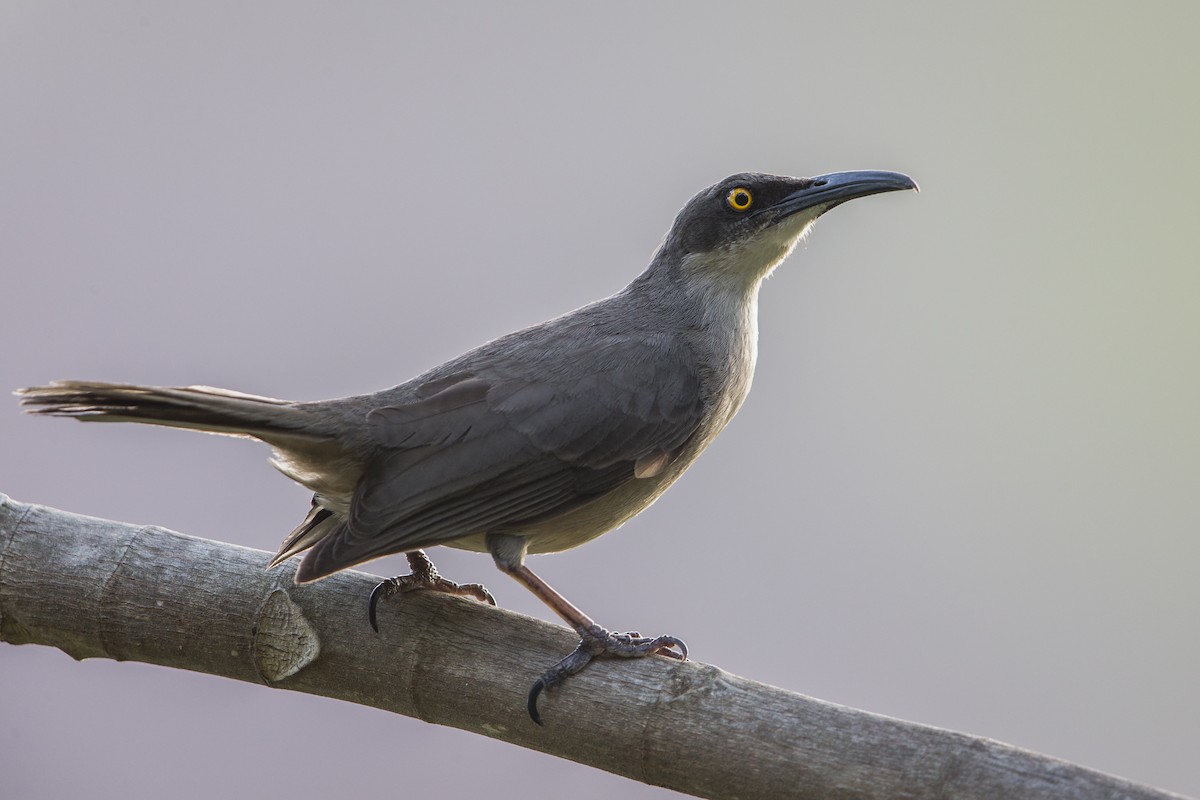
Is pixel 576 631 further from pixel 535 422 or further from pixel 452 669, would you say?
pixel 535 422

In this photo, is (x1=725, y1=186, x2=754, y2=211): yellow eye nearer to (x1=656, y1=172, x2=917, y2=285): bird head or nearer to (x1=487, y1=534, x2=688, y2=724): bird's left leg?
(x1=656, y1=172, x2=917, y2=285): bird head

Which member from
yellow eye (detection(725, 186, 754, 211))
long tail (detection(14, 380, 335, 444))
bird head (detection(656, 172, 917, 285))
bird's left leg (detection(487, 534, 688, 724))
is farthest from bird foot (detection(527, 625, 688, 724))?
yellow eye (detection(725, 186, 754, 211))

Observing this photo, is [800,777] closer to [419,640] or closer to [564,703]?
[564,703]

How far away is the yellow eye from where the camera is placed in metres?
4.92

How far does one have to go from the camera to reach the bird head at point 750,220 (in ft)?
15.8

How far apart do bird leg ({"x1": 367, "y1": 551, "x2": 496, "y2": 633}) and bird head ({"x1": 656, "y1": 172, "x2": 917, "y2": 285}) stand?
1723mm

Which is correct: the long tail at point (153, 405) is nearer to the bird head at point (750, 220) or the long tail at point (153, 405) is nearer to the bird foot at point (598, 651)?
the bird foot at point (598, 651)

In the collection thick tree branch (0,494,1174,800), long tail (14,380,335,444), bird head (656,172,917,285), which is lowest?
thick tree branch (0,494,1174,800)

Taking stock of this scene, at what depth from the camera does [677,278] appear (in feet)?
16.5

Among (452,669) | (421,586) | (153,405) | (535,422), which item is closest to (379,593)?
(421,586)

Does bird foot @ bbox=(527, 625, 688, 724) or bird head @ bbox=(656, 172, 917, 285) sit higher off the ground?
bird head @ bbox=(656, 172, 917, 285)

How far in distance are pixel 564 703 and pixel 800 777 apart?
32.0 inches

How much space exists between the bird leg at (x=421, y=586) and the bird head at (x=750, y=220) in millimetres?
1723

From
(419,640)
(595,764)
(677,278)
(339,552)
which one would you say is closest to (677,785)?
(595,764)
